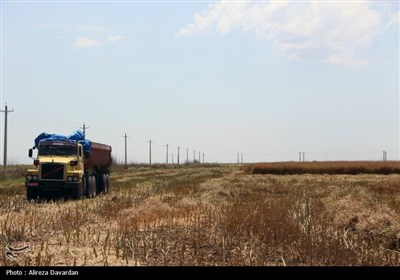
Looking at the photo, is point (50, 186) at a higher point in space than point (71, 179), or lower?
lower

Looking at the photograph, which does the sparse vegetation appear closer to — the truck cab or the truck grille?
the truck cab

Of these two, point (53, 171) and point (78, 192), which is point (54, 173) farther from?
point (78, 192)

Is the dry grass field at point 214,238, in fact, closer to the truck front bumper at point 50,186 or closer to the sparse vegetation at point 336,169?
the truck front bumper at point 50,186

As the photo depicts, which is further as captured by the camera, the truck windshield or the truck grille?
the truck windshield

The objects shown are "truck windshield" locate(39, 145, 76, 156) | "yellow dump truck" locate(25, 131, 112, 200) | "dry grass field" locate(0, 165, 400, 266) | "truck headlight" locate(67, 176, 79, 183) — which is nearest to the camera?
"dry grass field" locate(0, 165, 400, 266)

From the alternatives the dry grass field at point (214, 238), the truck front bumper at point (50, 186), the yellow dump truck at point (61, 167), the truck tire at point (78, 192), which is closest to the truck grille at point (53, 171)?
the yellow dump truck at point (61, 167)

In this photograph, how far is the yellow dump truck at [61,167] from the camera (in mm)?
19656

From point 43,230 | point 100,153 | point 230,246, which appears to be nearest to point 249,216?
point 230,246

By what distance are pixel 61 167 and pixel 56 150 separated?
3.73 ft

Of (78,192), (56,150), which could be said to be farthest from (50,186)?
(56,150)

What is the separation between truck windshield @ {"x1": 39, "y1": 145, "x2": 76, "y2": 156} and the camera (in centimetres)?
2039

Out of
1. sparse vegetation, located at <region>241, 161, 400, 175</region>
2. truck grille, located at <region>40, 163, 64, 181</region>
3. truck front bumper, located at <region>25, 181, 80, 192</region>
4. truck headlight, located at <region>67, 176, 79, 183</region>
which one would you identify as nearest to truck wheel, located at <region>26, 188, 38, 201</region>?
truck front bumper, located at <region>25, 181, 80, 192</region>

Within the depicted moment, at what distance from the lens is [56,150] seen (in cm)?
2055

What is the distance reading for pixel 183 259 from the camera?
24.0 ft
